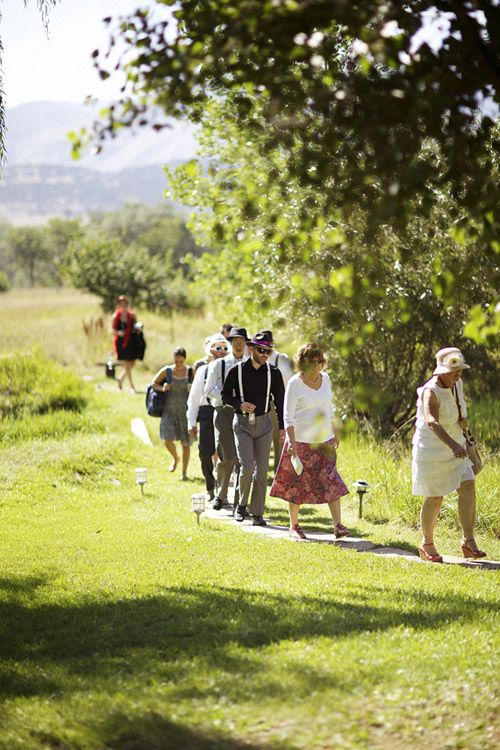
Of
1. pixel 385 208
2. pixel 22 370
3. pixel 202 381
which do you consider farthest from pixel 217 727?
pixel 22 370

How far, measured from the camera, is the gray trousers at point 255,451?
30.1ft

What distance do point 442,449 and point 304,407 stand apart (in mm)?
1550

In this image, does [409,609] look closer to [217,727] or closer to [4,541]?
[217,727]

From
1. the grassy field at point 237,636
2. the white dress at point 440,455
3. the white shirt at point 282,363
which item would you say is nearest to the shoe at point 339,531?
the grassy field at point 237,636

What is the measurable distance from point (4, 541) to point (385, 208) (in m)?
6.45

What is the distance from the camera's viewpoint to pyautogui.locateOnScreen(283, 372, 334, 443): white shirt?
26.7 feet

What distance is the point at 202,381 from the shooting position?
1048cm

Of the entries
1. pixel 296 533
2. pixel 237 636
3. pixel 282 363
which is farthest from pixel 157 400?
pixel 237 636

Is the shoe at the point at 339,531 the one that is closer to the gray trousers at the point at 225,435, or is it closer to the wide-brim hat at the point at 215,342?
the gray trousers at the point at 225,435

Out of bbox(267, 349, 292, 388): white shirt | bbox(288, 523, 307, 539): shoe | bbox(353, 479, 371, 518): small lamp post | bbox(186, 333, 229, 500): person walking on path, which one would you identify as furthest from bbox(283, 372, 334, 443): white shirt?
bbox(267, 349, 292, 388): white shirt

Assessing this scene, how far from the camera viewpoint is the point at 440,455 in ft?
23.9

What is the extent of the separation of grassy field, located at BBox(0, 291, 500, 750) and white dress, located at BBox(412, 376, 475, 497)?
75 centimetres

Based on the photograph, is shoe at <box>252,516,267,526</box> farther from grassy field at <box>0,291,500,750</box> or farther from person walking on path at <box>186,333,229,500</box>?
person walking on path at <box>186,333,229,500</box>

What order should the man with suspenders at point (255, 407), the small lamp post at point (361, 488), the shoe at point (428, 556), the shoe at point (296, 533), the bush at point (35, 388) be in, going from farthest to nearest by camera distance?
1. the bush at point (35, 388)
2. the small lamp post at point (361, 488)
3. the man with suspenders at point (255, 407)
4. the shoe at point (296, 533)
5. the shoe at point (428, 556)
